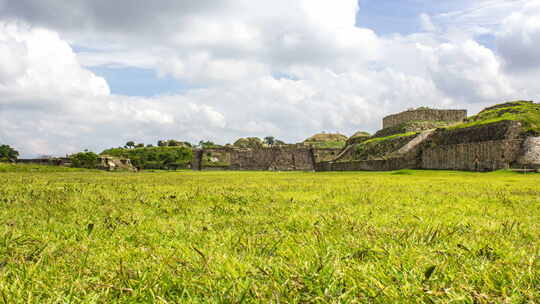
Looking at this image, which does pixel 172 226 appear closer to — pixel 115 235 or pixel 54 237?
pixel 115 235

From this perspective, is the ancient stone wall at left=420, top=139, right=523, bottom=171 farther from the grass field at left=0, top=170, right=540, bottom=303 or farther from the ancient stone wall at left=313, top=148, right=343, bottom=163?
the ancient stone wall at left=313, top=148, right=343, bottom=163

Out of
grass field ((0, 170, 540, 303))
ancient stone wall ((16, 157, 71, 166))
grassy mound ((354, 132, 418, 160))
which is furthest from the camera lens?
ancient stone wall ((16, 157, 71, 166))

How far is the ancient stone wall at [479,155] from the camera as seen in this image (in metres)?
19.2

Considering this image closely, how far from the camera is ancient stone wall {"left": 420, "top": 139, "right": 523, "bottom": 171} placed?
19234 mm

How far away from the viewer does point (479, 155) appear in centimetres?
2045

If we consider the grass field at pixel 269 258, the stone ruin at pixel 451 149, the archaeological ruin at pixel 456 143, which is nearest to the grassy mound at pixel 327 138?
the archaeological ruin at pixel 456 143

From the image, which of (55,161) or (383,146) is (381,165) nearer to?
(383,146)

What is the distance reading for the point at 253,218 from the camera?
4008 mm

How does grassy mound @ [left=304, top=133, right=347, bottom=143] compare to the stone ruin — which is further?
grassy mound @ [left=304, top=133, right=347, bottom=143]

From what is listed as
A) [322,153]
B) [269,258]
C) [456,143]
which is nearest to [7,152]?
[322,153]

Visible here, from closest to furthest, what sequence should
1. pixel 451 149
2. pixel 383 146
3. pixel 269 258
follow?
pixel 269 258 → pixel 451 149 → pixel 383 146

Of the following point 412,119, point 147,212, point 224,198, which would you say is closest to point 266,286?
point 147,212

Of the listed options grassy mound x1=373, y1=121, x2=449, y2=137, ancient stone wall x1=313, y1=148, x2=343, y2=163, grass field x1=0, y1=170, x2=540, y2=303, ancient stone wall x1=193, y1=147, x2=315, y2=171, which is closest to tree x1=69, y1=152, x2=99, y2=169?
ancient stone wall x1=193, y1=147, x2=315, y2=171

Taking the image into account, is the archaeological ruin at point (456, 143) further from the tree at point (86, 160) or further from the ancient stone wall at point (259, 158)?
the tree at point (86, 160)
